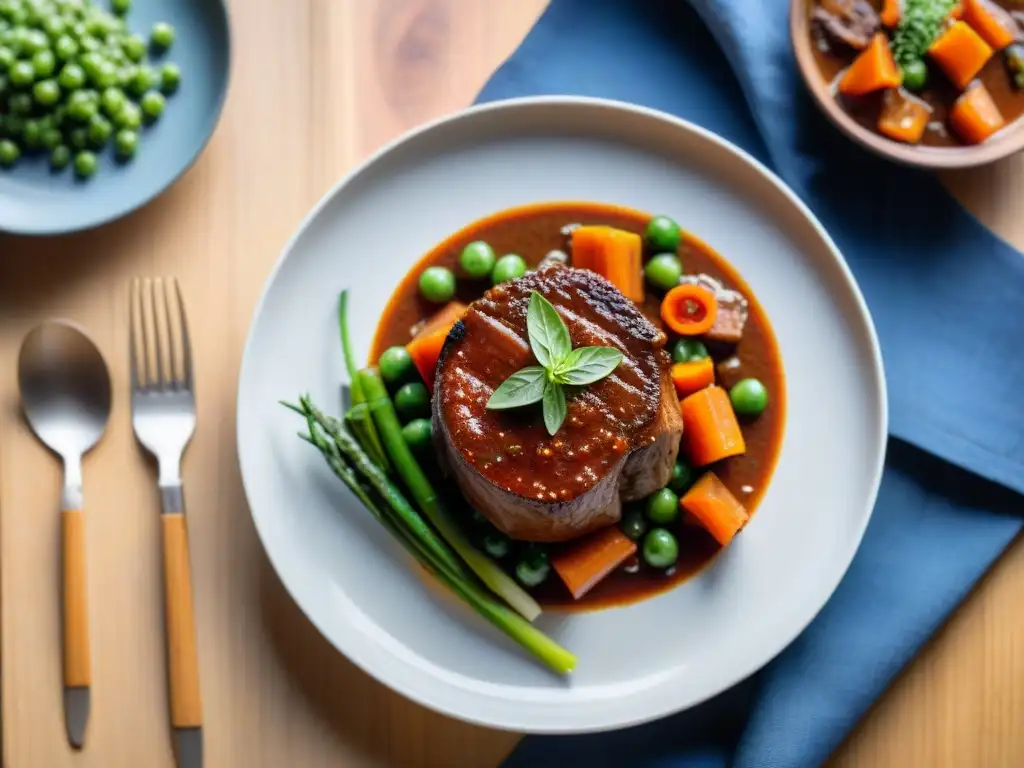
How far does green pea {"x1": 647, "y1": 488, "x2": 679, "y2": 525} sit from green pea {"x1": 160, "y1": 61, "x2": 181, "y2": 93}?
8.76 ft

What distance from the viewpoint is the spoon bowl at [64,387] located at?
13.7ft

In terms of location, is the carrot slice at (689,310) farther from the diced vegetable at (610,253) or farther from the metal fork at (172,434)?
the metal fork at (172,434)

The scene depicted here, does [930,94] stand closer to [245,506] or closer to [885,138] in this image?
[885,138]

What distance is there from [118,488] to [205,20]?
2031 millimetres

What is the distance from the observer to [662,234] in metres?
4.11

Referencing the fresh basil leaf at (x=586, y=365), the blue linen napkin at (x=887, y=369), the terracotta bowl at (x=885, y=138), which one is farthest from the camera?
the blue linen napkin at (x=887, y=369)

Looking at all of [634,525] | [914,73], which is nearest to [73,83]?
[634,525]

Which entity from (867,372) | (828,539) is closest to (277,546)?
(828,539)

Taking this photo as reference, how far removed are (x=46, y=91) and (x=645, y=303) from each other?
8.53ft

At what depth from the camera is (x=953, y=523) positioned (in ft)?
13.7

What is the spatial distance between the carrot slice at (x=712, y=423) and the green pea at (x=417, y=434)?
104 centimetres

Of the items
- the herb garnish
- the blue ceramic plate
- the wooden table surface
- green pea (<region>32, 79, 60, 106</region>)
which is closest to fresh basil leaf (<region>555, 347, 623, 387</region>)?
the herb garnish

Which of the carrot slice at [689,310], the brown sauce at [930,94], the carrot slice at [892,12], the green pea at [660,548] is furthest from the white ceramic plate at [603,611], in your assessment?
the carrot slice at [892,12]

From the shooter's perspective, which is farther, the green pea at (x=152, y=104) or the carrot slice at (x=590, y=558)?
the green pea at (x=152, y=104)
